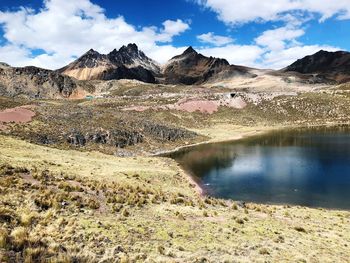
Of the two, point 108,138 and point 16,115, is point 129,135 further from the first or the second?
point 16,115

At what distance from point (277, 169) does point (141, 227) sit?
43228mm

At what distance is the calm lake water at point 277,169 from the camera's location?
45656 millimetres

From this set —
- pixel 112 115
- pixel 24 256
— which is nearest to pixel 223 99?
pixel 112 115

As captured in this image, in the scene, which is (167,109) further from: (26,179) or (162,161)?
(26,179)

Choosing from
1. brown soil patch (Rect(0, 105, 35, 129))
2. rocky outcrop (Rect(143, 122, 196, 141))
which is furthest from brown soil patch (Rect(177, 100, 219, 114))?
brown soil patch (Rect(0, 105, 35, 129))

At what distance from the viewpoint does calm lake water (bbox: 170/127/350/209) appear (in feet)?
150

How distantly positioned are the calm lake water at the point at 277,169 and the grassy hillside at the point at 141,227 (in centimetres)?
873

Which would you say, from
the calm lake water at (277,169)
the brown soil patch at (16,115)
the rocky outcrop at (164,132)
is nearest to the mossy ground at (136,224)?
the calm lake water at (277,169)

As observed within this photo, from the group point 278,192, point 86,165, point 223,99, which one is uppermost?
point 223,99

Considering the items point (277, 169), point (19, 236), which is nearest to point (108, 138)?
point (277, 169)

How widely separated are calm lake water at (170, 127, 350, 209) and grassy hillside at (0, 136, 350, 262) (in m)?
8.73

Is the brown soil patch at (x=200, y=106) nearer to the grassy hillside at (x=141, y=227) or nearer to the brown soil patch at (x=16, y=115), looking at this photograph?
the brown soil patch at (x=16, y=115)

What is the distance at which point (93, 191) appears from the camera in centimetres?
3050

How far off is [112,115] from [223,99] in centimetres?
7533
